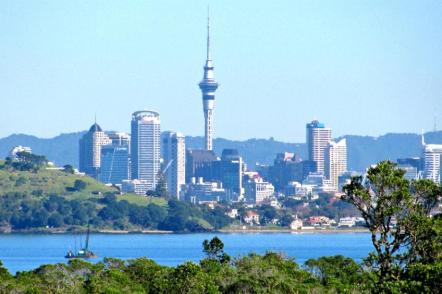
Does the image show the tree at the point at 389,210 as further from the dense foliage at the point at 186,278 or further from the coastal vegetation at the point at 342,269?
the dense foliage at the point at 186,278

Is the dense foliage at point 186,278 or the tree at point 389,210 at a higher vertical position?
the tree at point 389,210

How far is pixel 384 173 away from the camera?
156 feet

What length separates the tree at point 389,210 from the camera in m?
46.5

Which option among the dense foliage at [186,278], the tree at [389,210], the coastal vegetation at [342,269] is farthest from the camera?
the dense foliage at [186,278]

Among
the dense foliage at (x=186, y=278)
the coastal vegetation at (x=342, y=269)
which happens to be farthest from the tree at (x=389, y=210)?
the dense foliage at (x=186, y=278)

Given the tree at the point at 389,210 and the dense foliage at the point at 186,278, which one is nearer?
the tree at the point at 389,210

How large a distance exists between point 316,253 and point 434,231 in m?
128

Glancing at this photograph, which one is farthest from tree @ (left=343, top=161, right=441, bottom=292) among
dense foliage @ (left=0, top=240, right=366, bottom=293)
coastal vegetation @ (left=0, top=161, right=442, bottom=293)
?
dense foliage @ (left=0, top=240, right=366, bottom=293)

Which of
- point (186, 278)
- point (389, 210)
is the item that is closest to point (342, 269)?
point (186, 278)

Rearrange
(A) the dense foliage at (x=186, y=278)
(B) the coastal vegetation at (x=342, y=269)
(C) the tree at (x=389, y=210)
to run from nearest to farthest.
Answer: (B) the coastal vegetation at (x=342, y=269), (C) the tree at (x=389, y=210), (A) the dense foliage at (x=186, y=278)

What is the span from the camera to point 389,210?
46875 mm

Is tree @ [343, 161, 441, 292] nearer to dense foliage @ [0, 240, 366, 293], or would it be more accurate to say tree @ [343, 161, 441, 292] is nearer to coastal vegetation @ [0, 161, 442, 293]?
coastal vegetation @ [0, 161, 442, 293]

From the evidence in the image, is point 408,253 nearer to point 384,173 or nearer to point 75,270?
point 384,173


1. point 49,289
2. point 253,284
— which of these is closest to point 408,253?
point 253,284
